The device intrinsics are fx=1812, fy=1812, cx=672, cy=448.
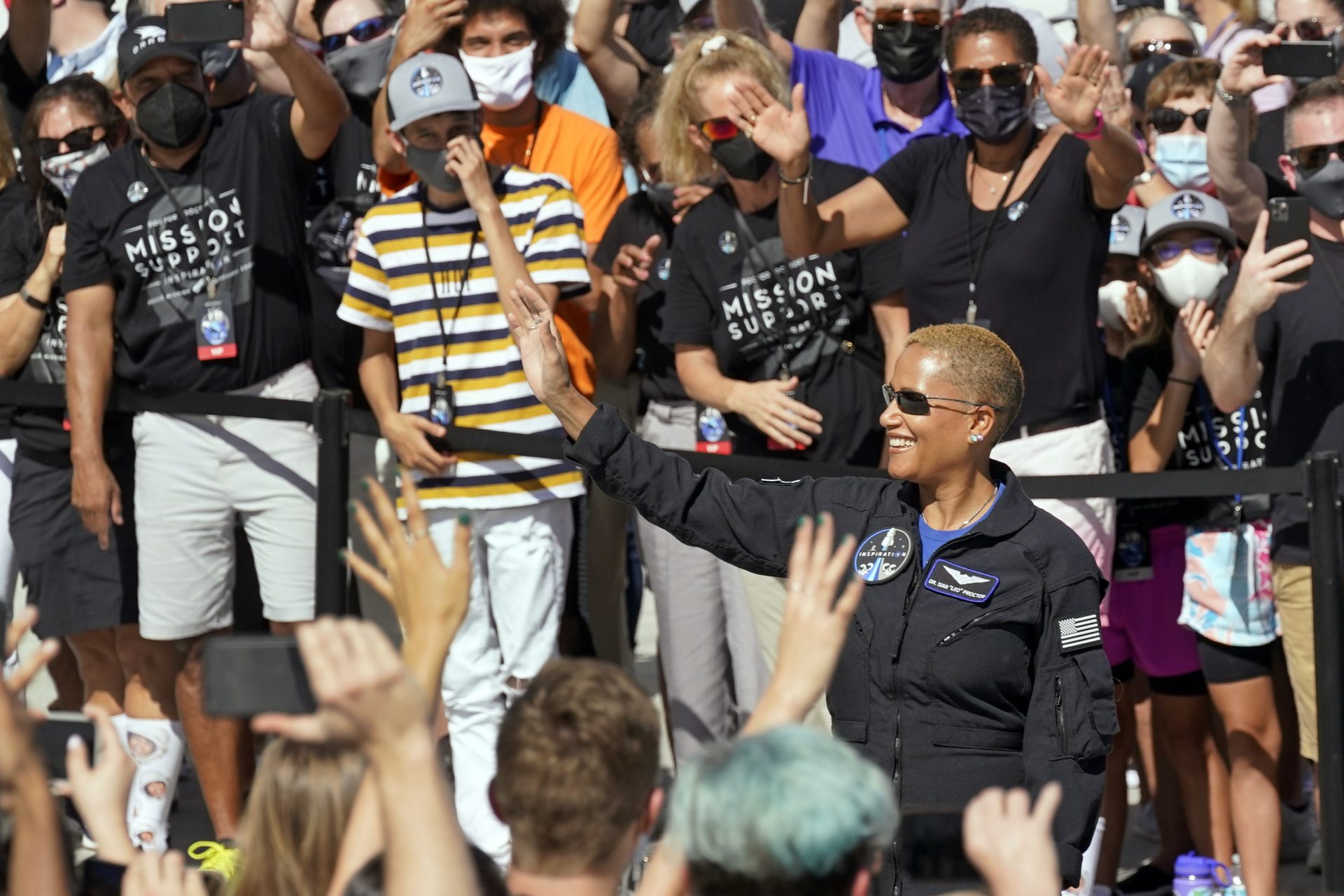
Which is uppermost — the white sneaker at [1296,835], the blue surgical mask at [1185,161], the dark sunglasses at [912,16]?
the dark sunglasses at [912,16]

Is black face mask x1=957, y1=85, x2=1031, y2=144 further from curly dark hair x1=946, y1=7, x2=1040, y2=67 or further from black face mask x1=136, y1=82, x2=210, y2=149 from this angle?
black face mask x1=136, y1=82, x2=210, y2=149

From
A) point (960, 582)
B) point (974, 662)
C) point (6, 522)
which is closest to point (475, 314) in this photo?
point (6, 522)

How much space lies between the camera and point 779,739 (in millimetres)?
2264

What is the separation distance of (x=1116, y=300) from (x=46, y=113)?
3520 millimetres

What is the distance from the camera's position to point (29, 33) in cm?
707

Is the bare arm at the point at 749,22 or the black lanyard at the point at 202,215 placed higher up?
the bare arm at the point at 749,22

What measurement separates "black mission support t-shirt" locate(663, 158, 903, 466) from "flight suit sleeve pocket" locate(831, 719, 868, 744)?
184cm

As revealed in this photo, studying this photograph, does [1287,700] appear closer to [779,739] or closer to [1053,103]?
[1053,103]

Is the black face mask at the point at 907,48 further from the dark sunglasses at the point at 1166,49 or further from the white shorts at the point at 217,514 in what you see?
the white shorts at the point at 217,514

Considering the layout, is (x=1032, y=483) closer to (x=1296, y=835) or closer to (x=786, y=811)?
(x=1296, y=835)

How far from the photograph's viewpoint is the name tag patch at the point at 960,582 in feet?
12.2

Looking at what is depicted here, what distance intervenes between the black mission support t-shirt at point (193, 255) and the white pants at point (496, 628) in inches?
32.5

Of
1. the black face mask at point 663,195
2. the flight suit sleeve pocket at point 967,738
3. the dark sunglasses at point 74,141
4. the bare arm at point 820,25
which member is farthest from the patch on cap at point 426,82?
the flight suit sleeve pocket at point 967,738

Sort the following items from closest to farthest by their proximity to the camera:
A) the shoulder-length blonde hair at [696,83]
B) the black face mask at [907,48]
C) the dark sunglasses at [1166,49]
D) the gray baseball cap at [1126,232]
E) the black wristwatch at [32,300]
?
the shoulder-length blonde hair at [696,83] → the gray baseball cap at [1126,232] → the black wristwatch at [32,300] → the black face mask at [907,48] → the dark sunglasses at [1166,49]
